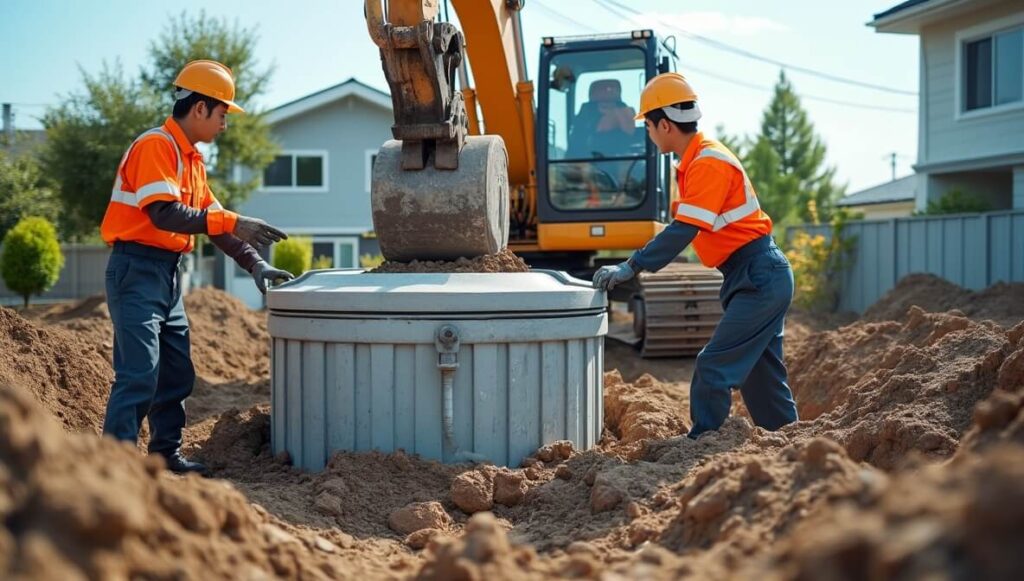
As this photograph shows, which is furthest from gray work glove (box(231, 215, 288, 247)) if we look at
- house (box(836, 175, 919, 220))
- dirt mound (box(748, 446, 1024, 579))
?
house (box(836, 175, 919, 220))

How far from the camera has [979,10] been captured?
17.4 metres

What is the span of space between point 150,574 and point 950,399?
12.3 feet

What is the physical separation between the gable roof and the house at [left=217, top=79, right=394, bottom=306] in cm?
25

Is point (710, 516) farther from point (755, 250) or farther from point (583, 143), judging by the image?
point (583, 143)

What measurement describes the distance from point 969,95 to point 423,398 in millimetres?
15595

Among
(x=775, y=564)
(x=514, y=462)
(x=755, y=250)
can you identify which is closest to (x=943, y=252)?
(x=755, y=250)

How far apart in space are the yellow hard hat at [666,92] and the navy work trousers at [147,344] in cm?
262

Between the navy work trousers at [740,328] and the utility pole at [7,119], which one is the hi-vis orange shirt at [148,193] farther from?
the utility pole at [7,119]

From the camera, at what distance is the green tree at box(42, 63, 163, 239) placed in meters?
20.9

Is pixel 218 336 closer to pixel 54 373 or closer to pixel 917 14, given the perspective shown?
pixel 54 373

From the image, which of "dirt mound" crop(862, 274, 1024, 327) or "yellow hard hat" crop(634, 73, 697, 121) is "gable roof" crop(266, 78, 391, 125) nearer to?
"dirt mound" crop(862, 274, 1024, 327)

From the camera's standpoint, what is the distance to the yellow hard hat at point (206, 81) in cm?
556

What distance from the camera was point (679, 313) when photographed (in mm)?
10656

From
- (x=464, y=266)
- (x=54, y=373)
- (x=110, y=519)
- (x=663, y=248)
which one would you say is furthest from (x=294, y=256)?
(x=110, y=519)
